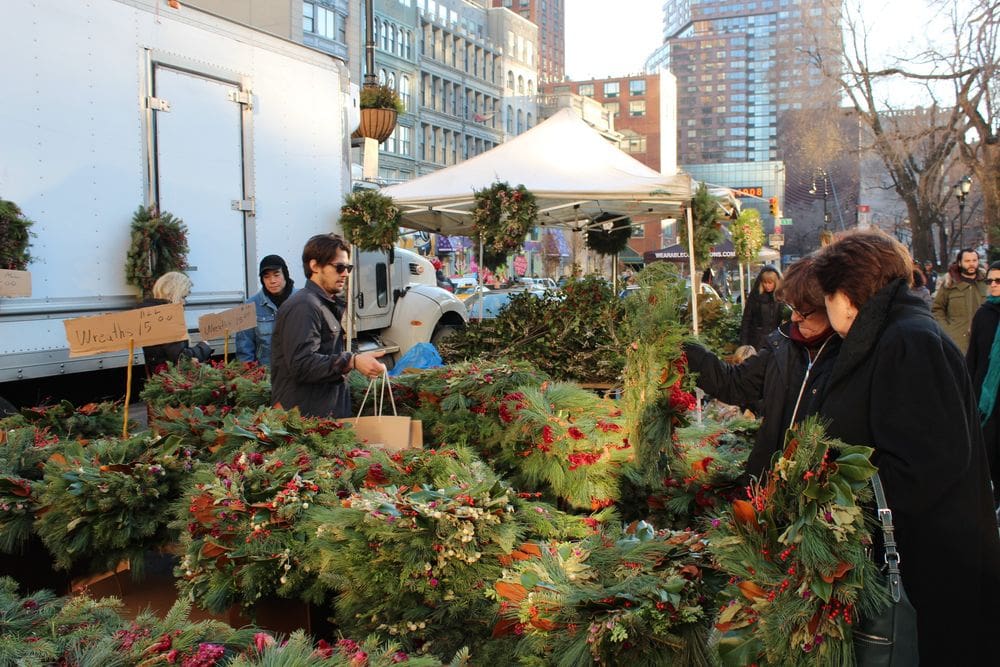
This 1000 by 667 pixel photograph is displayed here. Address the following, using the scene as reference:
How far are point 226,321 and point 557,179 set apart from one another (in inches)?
175

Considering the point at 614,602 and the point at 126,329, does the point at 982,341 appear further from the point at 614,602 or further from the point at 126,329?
the point at 126,329

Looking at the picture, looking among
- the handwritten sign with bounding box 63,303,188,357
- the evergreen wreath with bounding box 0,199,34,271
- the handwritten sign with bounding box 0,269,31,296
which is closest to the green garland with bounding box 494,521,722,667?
the handwritten sign with bounding box 63,303,188,357

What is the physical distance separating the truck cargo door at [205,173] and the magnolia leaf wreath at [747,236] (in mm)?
9699

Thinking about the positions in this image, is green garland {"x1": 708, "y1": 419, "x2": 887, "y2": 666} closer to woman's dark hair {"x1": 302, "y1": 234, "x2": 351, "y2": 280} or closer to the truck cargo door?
woman's dark hair {"x1": 302, "y1": 234, "x2": 351, "y2": 280}

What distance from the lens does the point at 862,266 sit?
2.53 m

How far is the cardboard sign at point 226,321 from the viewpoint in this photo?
6.01 meters

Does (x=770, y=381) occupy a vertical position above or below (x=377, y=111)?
below

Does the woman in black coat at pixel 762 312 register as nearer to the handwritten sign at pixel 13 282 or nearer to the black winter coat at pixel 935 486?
the handwritten sign at pixel 13 282

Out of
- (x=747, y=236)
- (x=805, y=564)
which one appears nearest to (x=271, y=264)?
(x=805, y=564)

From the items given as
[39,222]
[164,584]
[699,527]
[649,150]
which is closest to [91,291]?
[39,222]

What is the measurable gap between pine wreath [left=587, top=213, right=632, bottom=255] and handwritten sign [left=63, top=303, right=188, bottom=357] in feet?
29.8

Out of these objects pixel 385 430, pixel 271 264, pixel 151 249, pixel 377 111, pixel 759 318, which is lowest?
pixel 385 430

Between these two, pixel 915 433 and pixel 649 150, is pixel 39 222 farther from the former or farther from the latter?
pixel 649 150

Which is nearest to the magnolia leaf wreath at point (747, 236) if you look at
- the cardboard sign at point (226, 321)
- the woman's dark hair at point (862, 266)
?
the cardboard sign at point (226, 321)
